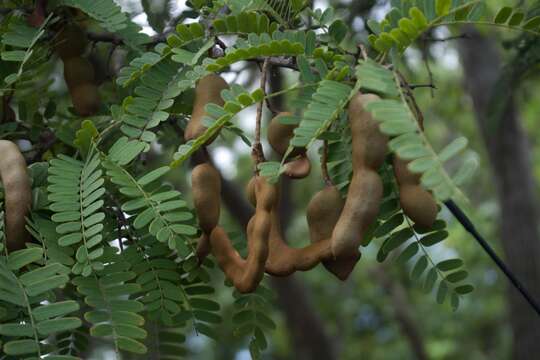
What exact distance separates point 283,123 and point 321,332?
2.67 metres

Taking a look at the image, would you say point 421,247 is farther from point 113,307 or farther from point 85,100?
point 85,100

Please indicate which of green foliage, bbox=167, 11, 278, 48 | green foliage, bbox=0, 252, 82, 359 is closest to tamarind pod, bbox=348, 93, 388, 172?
green foliage, bbox=167, 11, 278, 48

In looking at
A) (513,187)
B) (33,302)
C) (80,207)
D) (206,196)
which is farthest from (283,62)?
(513,187)

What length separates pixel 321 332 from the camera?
3477 millimetres

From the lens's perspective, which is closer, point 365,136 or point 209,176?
point 365,136

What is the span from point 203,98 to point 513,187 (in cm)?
233

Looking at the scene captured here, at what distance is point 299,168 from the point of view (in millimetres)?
899

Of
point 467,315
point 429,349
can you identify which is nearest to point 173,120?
point 429,349

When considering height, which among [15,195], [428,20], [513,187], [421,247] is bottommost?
[513,187]

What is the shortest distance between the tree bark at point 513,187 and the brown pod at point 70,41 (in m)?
1.90

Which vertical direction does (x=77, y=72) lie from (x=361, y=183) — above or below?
below

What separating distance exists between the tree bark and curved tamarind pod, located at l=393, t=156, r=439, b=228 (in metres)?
2.00

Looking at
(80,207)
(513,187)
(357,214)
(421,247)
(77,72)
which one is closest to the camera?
(357,214)

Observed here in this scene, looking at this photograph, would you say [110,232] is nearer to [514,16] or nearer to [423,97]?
[514,16]
